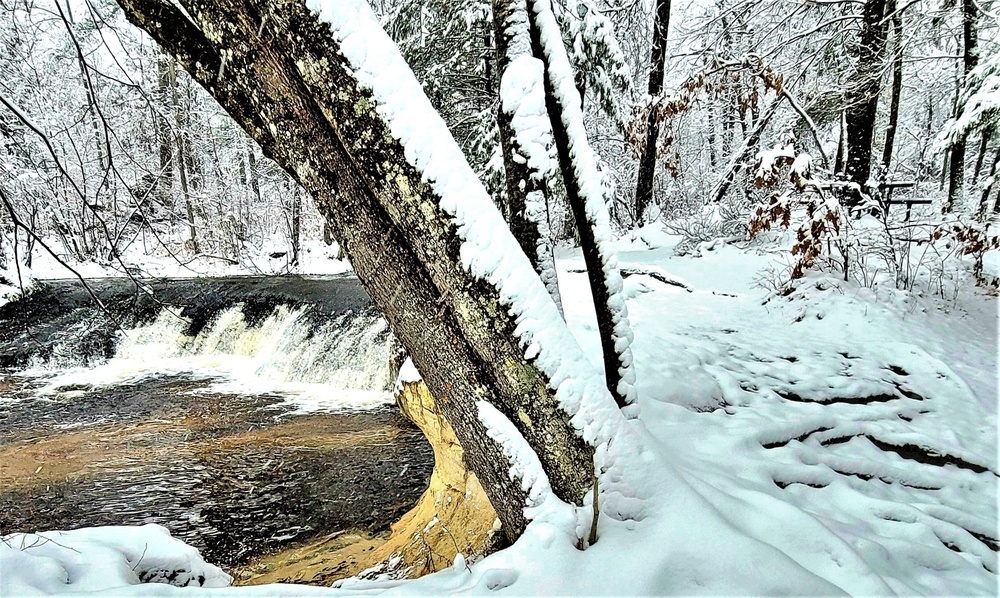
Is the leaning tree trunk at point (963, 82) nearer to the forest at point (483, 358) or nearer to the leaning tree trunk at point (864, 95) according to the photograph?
the forest at point (483, 358)

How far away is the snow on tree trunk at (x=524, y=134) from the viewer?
2373 millimetres

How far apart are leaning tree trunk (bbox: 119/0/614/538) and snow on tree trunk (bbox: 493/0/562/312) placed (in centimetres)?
103

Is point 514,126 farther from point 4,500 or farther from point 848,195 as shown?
point 4,500

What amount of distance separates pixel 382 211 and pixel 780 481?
88.9 inches

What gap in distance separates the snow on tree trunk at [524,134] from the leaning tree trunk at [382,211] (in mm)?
1027

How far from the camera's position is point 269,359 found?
27.7ft

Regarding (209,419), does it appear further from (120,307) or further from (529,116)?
(529,116)

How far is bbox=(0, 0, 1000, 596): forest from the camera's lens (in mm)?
1596

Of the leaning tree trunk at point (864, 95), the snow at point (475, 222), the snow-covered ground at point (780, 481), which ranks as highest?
the leaning tree trunk at point (864, 95)

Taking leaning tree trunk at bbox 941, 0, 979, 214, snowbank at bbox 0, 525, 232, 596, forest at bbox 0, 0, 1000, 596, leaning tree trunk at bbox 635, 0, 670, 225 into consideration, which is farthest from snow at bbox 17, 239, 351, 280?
leaning tree trunk at bbox 941, 0, 979, 214

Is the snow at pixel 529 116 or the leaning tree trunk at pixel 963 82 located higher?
the leaning tree trunk at pixel 963 82

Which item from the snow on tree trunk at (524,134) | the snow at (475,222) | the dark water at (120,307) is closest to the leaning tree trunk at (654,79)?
the dark water at (120,307)

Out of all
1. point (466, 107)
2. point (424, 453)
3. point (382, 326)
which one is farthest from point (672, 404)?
point (466, 107)

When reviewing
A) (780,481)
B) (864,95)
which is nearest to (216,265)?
(864,95)
